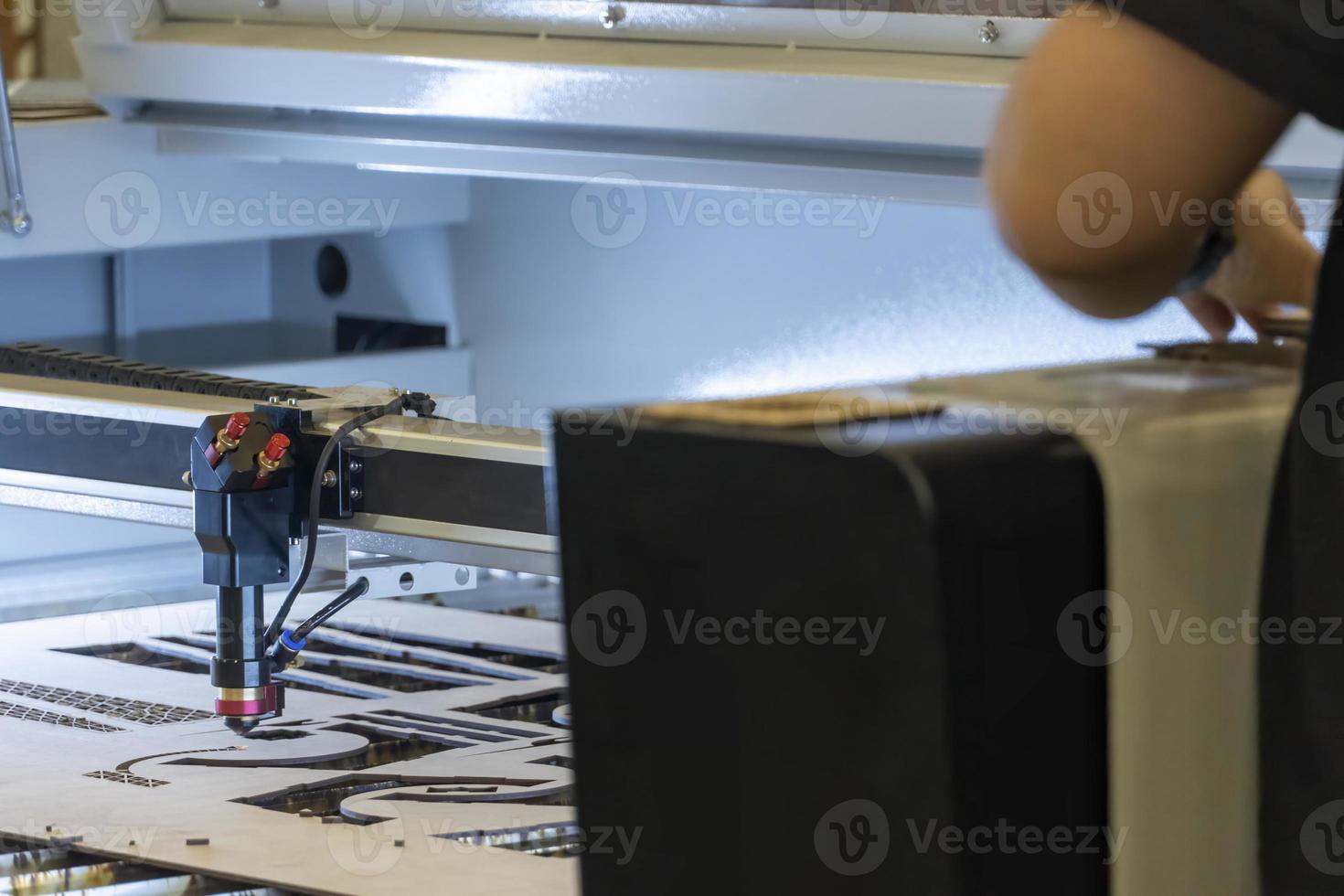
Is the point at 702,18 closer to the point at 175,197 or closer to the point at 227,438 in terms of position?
the point at 227,438

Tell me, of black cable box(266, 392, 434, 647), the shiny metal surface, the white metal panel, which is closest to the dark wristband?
black cable box(266, 392, 434, 647)

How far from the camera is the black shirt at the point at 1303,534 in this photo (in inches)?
23.7

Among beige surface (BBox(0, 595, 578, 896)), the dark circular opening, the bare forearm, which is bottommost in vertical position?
beige surface (BBox(0, 595, 578, 896))

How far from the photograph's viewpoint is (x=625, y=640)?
2.25 ft

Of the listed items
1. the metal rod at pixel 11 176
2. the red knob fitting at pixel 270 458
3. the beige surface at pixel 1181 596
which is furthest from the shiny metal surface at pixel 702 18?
the beige surface at pixel 1181 596

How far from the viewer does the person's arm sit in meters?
0.62

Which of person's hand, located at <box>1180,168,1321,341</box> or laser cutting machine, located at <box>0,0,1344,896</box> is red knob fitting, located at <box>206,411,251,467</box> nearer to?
laser cutting machine, located at <box>0,0,1344,896</box>

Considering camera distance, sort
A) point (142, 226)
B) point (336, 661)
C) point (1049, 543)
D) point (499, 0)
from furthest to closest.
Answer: point (142, 226) < point (499, 0) < point (336, 661) < point (1049, 543)

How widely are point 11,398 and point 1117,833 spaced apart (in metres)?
1.17

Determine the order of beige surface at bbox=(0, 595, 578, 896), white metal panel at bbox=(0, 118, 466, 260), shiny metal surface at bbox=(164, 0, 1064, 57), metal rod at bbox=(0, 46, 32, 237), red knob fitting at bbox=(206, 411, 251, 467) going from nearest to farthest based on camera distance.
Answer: beige surface at bbox=(0, 595, 578, 896) < red knob fitting at bbox=(206, 411, 251, 467) < shiny metal surface at bbox=(164, 0, 1064, 57) < metal rod at bbox=(0, 46, 32, 237) < white metal panel at bbox=(0, 118, 466, 260)

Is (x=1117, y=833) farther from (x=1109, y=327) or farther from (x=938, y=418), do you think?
(x=1109, y=327)

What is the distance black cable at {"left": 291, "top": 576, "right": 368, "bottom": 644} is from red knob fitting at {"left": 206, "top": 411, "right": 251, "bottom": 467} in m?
0.14

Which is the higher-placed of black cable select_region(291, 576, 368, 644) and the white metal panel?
the white metal panel

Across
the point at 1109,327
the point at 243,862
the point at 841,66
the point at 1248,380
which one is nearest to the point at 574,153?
the point at 841,66
